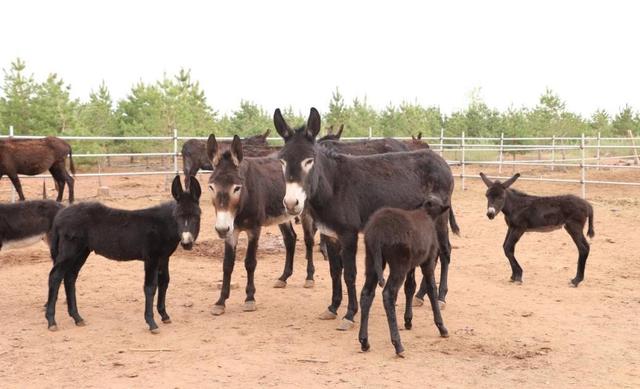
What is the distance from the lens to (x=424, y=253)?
5797mm

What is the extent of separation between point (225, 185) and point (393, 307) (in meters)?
2.21

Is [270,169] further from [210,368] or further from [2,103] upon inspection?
[2,103]

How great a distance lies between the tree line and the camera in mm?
27172

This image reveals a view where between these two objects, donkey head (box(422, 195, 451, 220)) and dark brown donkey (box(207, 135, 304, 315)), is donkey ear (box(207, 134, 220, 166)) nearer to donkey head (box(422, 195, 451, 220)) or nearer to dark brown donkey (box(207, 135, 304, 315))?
dark brown donkey (box(207, 135, 304, 315))

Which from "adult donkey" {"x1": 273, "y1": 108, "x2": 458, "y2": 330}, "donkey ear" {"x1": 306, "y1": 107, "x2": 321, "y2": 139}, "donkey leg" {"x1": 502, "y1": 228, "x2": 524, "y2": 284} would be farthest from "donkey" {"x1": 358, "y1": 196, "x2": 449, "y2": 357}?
"donkey leg" {"x1": 502, "y1": 228, "x2": 524, "y2": 284}

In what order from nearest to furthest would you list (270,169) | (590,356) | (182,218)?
(590,356) < (182,218) < (270,169)

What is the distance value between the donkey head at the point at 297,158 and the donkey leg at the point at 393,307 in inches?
43.7

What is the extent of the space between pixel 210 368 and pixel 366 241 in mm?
1779

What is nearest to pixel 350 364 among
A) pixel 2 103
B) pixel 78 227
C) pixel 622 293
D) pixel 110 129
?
pixel 78 227

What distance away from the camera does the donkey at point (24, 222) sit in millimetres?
7445

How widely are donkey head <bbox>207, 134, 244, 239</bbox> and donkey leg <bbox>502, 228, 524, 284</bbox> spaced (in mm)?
4265

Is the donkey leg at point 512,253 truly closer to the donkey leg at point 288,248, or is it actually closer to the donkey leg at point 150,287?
the donkey leg at point 288,248

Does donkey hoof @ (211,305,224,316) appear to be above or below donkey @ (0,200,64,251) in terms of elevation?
below

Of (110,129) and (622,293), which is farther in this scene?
(110,129)
